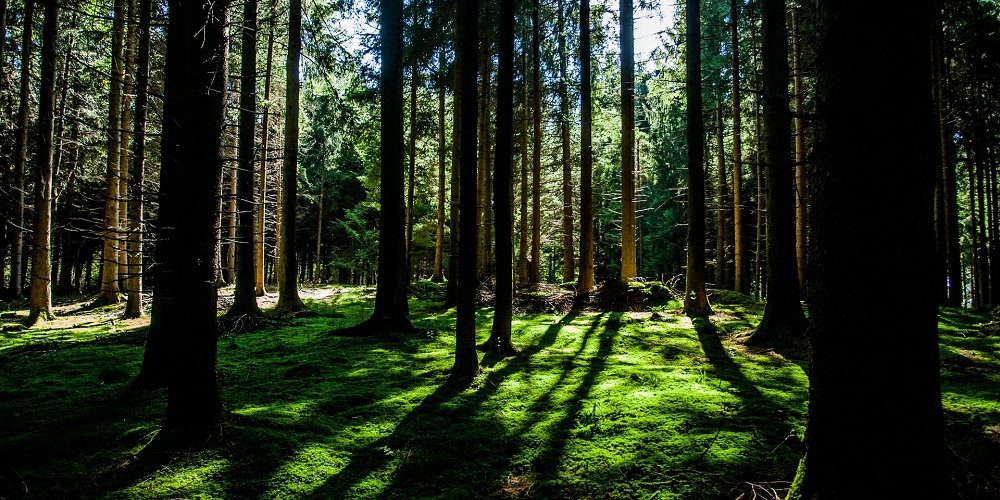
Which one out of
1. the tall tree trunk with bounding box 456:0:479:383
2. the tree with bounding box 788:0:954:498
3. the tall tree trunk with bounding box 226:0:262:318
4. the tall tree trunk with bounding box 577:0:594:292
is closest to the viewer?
the tree with bounding box 788:0:954:498

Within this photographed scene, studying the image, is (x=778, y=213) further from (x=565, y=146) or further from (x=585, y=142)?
(x=565, y=146)

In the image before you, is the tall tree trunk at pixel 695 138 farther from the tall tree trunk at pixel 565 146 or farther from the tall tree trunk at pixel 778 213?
the tall tree trunk at pixel 565 146

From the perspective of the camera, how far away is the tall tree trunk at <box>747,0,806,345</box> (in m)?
7.45

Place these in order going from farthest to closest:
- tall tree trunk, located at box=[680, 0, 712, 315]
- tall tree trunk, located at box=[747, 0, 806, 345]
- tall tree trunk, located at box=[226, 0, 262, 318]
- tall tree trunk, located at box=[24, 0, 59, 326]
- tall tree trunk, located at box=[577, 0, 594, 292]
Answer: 1. tall tree trunk, located at box=[577, 0, 594, 292]
2. tall tree trunk, located at box=[24, 0, 59, 326]
3. tall tree trunk, located at box=[680, 0, 712, 315]
4. tall tree trunk, located at box=[226, 0, 262, 318]
5. tall tree trunk, located at box=[747, 0, 806, 345]

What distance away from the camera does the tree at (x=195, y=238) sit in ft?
12.0

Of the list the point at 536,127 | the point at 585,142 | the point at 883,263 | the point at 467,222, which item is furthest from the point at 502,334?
the point at 536,127

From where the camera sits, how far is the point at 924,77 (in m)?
2.36

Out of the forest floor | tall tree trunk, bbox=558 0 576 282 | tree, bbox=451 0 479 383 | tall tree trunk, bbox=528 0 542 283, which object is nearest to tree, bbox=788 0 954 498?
the forest floor

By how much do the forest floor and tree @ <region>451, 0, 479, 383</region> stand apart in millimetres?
410

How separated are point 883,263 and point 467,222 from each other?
427 centimetres

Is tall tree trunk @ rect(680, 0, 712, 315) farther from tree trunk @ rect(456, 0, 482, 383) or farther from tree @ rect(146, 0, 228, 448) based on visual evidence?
tree @ rect(146, 0, 228, 448)

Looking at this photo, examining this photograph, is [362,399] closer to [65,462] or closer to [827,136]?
Answer: [65,462]

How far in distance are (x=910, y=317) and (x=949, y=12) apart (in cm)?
1777

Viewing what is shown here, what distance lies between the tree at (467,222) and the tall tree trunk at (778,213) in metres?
5.12
